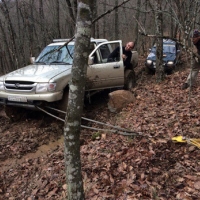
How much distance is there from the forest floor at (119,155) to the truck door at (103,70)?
1.00 metres

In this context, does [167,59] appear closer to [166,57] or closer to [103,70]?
[166,57]

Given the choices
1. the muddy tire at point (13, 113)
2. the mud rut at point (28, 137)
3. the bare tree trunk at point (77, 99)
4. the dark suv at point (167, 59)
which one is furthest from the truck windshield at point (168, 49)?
the bare tree trunk at point (77, 99)

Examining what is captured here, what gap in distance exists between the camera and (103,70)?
7254 millimetres

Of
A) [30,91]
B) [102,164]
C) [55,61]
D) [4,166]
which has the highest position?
[55,61]

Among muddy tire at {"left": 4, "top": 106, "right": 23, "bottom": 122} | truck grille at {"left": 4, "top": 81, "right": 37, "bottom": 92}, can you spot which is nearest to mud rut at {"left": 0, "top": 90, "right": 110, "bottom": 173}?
muddy tire at {"left": 4, "top": 106, "right": 23, "bottom": 122}

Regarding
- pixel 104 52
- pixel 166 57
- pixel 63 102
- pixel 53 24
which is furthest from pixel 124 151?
pixel 53 24

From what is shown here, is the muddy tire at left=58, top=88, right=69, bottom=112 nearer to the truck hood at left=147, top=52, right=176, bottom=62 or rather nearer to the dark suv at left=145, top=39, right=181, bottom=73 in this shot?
the dark suv at left=145, top=39, right=181, bottom=73

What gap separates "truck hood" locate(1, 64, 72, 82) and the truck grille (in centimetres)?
10

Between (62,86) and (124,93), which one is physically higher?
(62,86)

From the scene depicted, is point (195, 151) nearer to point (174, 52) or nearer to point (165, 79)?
point (165, 79)

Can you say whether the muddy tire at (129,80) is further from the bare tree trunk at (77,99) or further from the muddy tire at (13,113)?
the bare tree trunk at (77,99)

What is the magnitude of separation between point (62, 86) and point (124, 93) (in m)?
1.85

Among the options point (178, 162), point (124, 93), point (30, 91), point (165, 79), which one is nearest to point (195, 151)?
point (178, 162)

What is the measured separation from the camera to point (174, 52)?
11.6m
